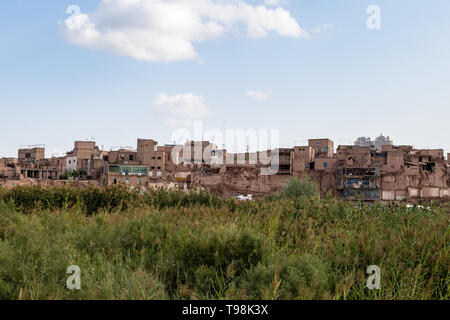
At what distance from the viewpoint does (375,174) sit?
156 ft

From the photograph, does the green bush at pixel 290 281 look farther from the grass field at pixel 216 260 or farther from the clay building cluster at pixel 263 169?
the clay building cluster at pixel 263 169

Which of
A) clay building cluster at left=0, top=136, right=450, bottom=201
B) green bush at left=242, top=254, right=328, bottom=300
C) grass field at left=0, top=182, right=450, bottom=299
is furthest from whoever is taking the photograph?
clay building cluster at left=0, top=136, right=450, bottom=201

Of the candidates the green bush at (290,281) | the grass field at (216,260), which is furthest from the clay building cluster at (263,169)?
the green bush at (290,281)

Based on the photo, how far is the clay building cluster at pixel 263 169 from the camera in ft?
156

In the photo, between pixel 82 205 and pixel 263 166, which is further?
pixel 263 166

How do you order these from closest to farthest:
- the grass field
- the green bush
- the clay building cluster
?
the green bush
the grass field
the clay building cluster

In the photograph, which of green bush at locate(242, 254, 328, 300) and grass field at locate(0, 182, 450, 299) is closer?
green bush at locate(242, 254, 328, 300)

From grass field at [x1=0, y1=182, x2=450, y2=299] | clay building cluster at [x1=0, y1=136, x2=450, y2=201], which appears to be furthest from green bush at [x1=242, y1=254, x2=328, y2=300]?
clay building cluster at [x1=0, y1=136, x2=450, y2=201]

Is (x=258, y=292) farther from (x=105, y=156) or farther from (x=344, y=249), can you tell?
(x=105, y=156)

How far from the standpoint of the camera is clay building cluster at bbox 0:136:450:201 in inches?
1873

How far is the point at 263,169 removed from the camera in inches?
2142

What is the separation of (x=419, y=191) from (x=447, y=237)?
46195 mm

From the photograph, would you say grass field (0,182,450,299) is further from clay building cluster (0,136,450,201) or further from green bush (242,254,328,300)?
clay building cluster (0,136,450,201)
